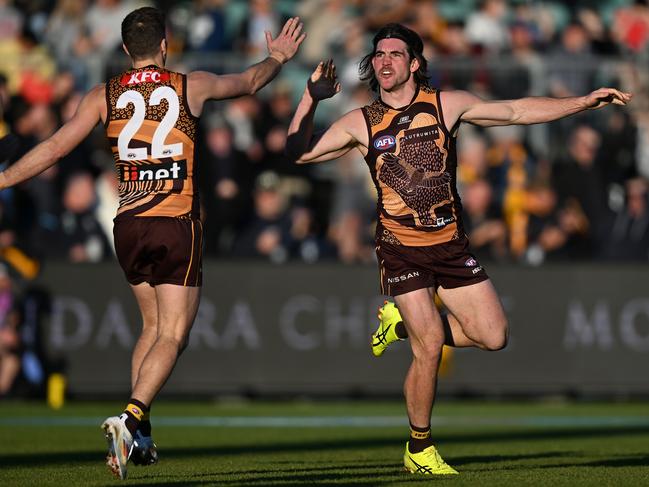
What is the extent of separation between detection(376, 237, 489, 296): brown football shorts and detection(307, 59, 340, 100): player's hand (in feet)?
3.71

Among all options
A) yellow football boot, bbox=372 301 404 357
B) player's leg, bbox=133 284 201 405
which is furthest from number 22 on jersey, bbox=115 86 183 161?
yellow football boot, bbox=372 301 404 357

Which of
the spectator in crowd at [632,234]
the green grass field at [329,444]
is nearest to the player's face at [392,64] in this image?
the green grass field at [329,444]

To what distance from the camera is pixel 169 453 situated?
10.9 meters

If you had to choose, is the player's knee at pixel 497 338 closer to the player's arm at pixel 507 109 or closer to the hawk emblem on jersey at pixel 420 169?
the hawk emblem on jersey at pixel 420 169

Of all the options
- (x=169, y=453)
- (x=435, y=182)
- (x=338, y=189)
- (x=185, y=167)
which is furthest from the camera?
(x=338, y=189)

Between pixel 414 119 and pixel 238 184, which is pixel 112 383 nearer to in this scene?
pixel 238 184

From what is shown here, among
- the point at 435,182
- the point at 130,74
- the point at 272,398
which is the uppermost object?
the point at 130,74

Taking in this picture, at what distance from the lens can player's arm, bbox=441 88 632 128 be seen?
30.3 feet

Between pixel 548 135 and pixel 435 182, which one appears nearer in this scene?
pixel 435 182

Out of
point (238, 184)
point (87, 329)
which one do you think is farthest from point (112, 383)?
point (238, 184)

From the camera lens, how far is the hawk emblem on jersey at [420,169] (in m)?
9.22

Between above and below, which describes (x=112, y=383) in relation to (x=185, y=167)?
below

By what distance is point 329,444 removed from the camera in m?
12.0

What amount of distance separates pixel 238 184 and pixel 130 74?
342 inches
